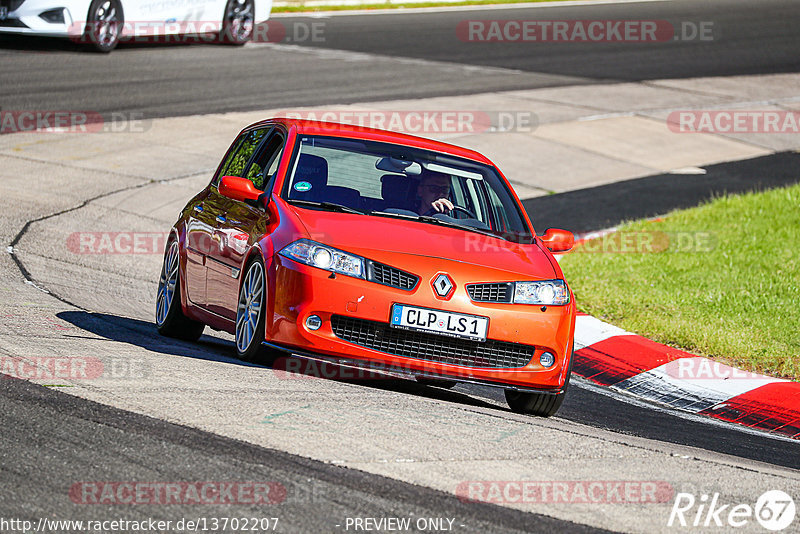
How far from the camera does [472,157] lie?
27.9 feet

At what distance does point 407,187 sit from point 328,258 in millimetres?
1339

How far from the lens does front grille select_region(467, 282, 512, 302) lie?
6922mm

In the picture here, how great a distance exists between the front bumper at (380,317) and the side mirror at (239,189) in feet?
2.77

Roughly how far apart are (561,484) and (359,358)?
1.92 metres

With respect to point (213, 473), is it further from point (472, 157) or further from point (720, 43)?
point (720, 43)

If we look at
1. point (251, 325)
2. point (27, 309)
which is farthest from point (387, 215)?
point (27, 309)
